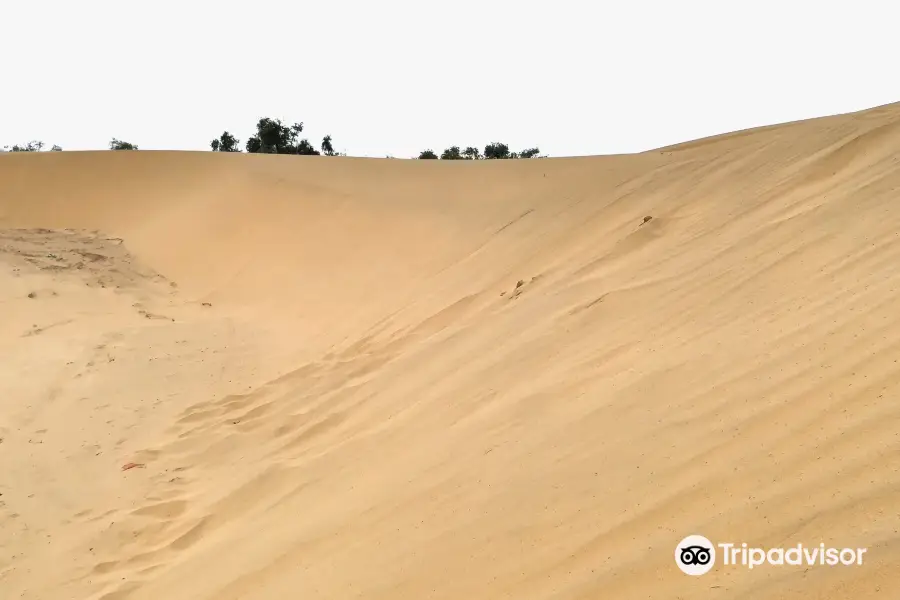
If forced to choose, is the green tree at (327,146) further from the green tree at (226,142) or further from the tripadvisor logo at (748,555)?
the tripadvisor logo at (748,555)

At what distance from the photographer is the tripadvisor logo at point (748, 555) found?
164cm

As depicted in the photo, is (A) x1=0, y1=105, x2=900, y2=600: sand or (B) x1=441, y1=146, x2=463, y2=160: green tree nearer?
(A) x1=0, y1=105, x2=900, y2=600: sand

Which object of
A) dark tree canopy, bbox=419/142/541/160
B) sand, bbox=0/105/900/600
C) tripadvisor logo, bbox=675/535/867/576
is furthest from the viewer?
dark tree canopy, bbox=419/142/541/160

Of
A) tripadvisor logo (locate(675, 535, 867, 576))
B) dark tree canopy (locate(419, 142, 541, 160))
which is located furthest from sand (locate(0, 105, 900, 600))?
dark tree canopy (locate(419, 142, 541, 160))

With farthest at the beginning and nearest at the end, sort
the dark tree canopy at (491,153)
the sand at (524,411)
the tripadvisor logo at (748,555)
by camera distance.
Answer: the dark tree canopy at (491,153) → the sand at (524,411) → the tripadvisor logo at (748,555)

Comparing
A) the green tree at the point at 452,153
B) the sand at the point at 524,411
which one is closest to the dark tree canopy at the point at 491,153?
the green tree at the point at 452,153

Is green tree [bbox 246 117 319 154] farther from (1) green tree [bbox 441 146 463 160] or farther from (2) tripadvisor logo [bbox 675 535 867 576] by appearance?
(2) tripadvisor logo [bbox 675 535 867 576]

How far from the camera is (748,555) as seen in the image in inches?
69.2

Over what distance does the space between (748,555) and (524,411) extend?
1.31m

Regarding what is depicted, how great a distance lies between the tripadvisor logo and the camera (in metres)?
1.64

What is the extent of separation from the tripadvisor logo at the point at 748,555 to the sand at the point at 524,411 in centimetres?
3

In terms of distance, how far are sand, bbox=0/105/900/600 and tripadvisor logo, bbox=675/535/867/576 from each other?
3 centimetres

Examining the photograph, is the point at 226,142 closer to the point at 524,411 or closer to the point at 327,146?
the point at 327,146

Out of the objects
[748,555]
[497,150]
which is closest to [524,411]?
[748,555]
